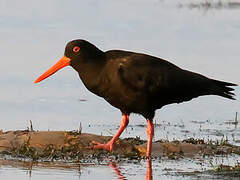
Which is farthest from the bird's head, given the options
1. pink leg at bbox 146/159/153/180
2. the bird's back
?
pink leg at bbox 146/159/153/180

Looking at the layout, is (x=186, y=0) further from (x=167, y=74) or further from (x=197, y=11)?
(x=167, y=74)

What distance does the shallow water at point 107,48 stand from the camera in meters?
12.4

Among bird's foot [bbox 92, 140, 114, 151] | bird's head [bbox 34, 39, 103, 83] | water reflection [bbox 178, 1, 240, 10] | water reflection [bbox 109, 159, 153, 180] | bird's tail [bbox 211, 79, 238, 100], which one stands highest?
water reflection [bbox 178, 1, 240, 10]

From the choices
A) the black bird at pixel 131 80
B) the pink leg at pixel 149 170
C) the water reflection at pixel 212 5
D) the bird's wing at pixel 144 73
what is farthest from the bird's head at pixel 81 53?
the water reflection at pixel 212 5

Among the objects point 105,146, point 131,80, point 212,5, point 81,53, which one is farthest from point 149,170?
point 212,5

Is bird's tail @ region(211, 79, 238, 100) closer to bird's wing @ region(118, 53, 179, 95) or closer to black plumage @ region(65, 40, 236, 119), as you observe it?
black plumage @ region(65, 40, 236, 119)

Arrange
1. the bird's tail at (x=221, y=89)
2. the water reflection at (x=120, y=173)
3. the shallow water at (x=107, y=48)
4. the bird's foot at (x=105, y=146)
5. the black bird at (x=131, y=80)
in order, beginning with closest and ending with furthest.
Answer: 1. the water reflection at (x=120, y=173)
2. the black bird at (x=131, y=80)
3. the bird's foot at (x=105, y=146)
4. the bird's tail at (x=221, y=89)
5. the shallow water at (x=107, y=48)

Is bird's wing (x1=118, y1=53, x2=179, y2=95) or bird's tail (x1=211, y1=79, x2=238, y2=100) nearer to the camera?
bird's wing (x1=118, y1=53, x2=179, y2=95)

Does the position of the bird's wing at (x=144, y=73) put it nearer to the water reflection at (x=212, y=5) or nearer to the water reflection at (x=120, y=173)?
the water reflection at (x=120, y=173)

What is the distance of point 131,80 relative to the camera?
419 inches

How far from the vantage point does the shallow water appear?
12.4 meters

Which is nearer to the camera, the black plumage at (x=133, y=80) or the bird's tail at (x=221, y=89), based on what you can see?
the black plumage at (x=133, y=80)

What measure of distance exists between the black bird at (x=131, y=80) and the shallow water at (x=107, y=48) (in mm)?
833

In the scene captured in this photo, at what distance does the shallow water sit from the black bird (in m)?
0.83
